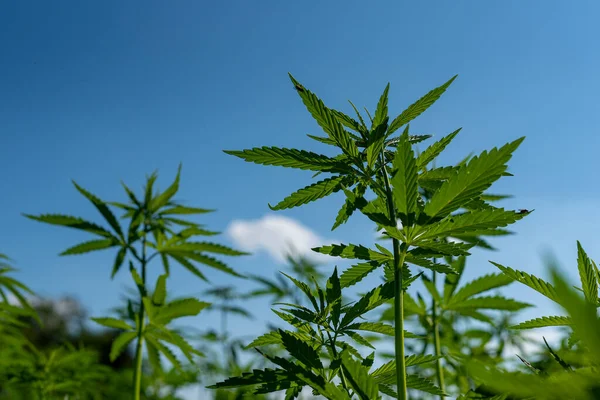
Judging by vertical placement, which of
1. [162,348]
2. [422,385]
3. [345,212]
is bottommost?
[422,385]

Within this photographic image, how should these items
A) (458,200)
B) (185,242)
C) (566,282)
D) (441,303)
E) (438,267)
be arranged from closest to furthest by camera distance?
1. (566,282)
2. (458,200)
3. (438,267)
4. (441,303)
5. (185,242)

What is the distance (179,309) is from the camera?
2.46 m

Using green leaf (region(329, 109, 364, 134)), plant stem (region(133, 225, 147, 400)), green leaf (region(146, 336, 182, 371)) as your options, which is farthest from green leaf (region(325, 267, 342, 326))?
green leaf (region(146, 336, 182, 371))

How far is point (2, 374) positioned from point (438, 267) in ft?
11.2

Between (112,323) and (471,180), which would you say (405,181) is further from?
(112,323)

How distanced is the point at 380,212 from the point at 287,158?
256 mm

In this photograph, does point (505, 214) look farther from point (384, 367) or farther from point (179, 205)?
point (179, 205)

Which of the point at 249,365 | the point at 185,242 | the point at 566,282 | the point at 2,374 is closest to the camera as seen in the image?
the point at 566,282

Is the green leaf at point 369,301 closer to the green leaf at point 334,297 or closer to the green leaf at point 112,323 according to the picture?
the green leaf at point 334,297

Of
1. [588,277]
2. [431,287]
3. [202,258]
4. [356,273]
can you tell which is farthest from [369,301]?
[202,258]

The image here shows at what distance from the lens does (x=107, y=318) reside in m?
2.58

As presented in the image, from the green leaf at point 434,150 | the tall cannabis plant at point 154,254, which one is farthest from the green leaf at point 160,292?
the green leaf at point 434,150

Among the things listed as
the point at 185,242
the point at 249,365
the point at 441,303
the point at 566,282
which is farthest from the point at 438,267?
the point at 249,365

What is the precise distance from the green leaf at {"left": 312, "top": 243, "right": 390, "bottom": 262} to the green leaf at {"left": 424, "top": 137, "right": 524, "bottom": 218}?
185 mm
